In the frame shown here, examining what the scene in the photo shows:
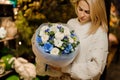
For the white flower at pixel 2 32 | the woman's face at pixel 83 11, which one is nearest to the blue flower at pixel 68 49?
the woman's face at pixel 83 11

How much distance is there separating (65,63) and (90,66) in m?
0.16

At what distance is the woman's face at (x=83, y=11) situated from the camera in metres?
1.52

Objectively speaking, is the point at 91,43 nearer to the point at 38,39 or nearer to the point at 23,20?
the point at 38,39

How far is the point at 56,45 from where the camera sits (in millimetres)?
1428

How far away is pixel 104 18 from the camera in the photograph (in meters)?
1.53

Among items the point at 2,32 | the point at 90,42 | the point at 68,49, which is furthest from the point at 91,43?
the point at 2,32

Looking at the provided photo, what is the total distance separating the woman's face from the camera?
1.52 metres

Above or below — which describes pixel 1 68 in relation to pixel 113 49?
above

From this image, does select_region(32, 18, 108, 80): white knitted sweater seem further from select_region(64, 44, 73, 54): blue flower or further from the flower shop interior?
the flower shop interior

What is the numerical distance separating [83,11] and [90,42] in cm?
21

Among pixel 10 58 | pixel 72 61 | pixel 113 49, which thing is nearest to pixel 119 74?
pixel 113 49

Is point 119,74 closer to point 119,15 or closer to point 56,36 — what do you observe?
point 119,15

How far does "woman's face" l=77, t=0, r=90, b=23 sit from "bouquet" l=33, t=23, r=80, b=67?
141 mm

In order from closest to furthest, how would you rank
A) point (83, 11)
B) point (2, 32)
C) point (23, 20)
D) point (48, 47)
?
point (48, 47) < point (83, 11) < point (2, 32) < point (23, 20)
